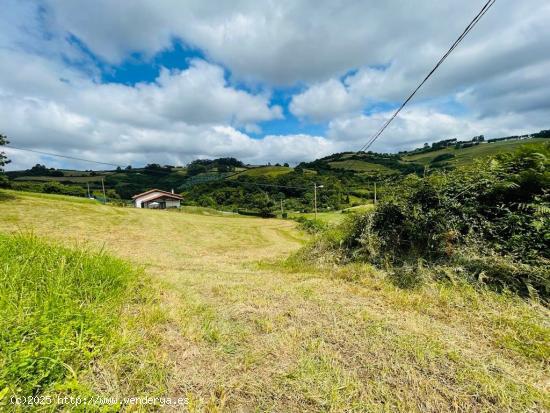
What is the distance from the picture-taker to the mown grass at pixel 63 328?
6.93 ft

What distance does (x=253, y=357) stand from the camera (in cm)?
288

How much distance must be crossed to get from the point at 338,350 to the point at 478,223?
4.31 m

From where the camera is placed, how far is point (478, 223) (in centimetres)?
539

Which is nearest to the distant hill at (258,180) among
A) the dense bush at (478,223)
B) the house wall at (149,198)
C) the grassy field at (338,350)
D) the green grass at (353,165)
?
the green grass at (353,165)

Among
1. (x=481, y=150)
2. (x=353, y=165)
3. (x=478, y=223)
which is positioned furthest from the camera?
(x=353, y=165)

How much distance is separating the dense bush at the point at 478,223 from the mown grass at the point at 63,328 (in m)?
5.27

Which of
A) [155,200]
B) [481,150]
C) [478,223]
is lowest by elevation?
[155,200]

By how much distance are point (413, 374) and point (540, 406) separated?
3.08 feet

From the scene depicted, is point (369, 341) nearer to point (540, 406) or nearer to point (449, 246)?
point (540, 406)

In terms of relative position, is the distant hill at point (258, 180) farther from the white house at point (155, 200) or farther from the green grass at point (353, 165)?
the white house at point (155, 200)

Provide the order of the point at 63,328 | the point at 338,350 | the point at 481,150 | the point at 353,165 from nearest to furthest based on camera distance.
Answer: the point at 63,328 → the point at 338,350 → the point at 481,150 → the point at 353,165

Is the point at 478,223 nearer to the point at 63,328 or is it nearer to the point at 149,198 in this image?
the point at 63,328

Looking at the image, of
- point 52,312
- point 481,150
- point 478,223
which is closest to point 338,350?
point 52,312

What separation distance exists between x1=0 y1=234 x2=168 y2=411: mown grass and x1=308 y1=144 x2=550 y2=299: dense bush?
5.27 m
